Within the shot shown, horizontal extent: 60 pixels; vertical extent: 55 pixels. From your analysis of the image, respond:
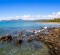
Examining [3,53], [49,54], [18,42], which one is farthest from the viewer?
[18,42]

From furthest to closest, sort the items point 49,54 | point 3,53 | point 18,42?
point 18,42 < point 3,53 < point 49,54

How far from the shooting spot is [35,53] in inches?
734

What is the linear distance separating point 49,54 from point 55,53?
90 cm

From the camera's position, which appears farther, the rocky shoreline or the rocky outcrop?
the rocky shoreline

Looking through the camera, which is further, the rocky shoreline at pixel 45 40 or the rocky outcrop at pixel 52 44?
the rocky shoreline at pixel 45 40

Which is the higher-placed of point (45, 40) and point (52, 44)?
point (52, 44)

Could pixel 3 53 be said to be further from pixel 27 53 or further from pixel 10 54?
pixel 27 53

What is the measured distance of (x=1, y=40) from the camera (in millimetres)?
28109

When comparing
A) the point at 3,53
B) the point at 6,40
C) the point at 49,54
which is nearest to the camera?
the point at 49,54

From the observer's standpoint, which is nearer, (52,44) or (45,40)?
(52,44)

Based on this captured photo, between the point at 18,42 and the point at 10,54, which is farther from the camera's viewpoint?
the point at 18,42

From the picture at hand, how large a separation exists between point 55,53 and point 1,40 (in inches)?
578

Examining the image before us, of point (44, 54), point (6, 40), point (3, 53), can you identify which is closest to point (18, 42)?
point (6, 40)

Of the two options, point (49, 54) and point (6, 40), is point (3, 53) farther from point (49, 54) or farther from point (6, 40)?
point (6, 40)
